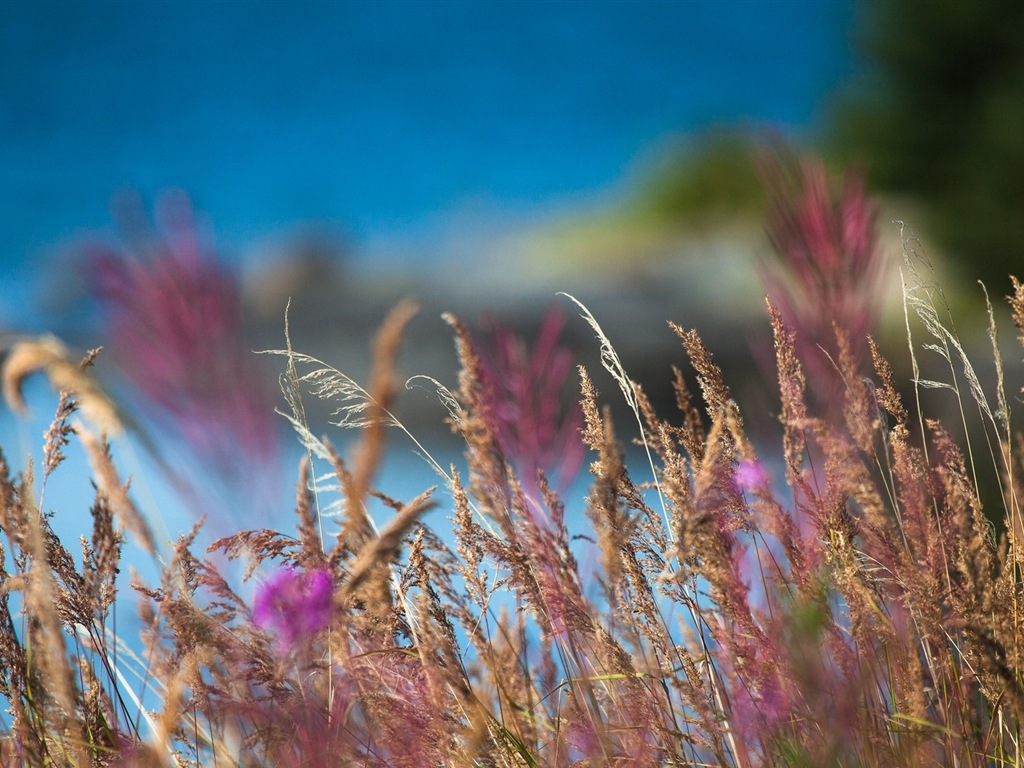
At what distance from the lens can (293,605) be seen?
1098 mm

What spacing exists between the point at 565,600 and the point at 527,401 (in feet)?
0.83

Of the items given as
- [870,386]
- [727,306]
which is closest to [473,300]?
[727,306]

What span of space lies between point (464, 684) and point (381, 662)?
6.8 inches

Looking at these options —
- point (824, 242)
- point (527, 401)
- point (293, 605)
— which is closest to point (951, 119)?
point (824, 242)

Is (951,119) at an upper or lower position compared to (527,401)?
upper

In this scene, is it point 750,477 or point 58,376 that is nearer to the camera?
point 58,376

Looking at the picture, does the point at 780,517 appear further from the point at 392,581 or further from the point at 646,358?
the point at 646,358

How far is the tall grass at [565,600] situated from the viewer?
1107 mm

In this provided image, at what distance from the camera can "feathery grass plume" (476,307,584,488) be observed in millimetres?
1098

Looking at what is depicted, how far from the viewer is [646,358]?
37.3ft

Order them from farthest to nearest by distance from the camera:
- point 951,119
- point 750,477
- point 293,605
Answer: point 951,119
point 750,477
point 293,605

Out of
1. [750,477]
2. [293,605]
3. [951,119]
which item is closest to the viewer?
[293,605]

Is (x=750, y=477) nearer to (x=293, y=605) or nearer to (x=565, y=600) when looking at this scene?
(x=565, y=600)

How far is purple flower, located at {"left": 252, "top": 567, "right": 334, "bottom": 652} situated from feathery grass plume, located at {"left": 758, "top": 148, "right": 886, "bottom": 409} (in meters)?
0.69
